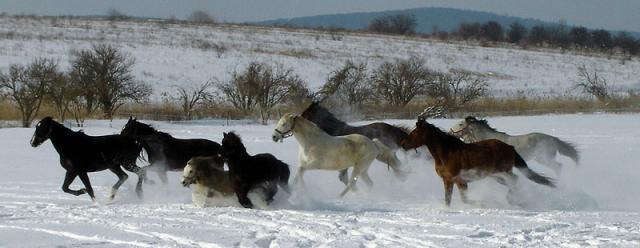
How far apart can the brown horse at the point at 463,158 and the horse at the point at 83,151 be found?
4046mm

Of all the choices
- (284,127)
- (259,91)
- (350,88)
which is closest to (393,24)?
(350,88)

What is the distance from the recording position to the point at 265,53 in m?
51.2

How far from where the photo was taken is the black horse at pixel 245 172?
32.5ft

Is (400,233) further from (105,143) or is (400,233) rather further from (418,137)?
(105,143)

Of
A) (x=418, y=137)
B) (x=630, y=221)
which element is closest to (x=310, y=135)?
(x=418, y=137)

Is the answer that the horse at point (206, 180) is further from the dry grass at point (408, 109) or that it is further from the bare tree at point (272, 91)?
the bare tree at point (272, 91)

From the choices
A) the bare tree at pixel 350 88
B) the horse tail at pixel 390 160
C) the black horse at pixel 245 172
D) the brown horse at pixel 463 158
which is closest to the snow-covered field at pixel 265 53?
the bare tree at pixel 350 88

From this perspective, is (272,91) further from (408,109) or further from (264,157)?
(264,157)

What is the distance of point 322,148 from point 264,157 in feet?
3.05

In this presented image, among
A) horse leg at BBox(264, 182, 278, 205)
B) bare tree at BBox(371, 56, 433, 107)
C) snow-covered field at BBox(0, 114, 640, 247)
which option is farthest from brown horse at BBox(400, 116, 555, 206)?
bare tree at BBox(371, 56, 433, 107)

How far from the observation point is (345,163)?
36.6ft

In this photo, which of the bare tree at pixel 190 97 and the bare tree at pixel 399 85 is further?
the bare tree at pixel 399 85

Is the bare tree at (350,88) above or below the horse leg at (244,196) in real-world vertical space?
below

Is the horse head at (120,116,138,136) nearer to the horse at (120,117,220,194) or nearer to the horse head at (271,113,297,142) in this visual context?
the horse at (120,117,220,194)
